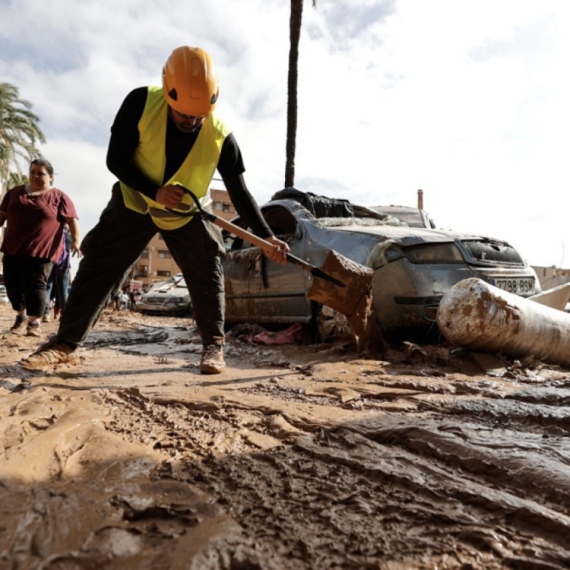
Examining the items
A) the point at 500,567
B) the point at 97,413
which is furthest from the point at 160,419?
the point at 500,567

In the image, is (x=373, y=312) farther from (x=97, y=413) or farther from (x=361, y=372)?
(x=97, y=413)

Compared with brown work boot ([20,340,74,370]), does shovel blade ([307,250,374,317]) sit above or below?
above

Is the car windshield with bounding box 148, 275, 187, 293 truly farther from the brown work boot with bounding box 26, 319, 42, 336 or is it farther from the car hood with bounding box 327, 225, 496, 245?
the car hood with bounding box 327, 225, 496, 245

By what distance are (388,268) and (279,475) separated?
111 inches

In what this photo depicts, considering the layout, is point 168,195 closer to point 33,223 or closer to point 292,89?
point 33,223

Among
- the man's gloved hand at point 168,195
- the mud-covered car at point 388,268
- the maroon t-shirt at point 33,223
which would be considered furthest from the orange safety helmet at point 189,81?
the maroon t-shirt at point 33,223

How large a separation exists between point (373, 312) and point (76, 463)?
2849 mm

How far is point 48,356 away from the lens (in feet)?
9.74

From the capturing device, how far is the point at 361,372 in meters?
3.20

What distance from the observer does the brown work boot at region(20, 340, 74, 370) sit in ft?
9.41

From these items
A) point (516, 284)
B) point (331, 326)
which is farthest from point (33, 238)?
point (516, 284)

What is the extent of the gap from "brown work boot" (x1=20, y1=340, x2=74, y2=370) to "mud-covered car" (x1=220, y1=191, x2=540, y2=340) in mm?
2278

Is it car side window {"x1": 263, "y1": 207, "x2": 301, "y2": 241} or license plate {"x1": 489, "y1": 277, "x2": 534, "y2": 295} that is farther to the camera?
car side window {"x1": 263, "y1": 207, "x2": 301, "y2": 241}

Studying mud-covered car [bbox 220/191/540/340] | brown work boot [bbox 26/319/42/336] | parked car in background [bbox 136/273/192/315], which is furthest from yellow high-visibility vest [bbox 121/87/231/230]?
parked car in background [bbox 136/273/192/315]
